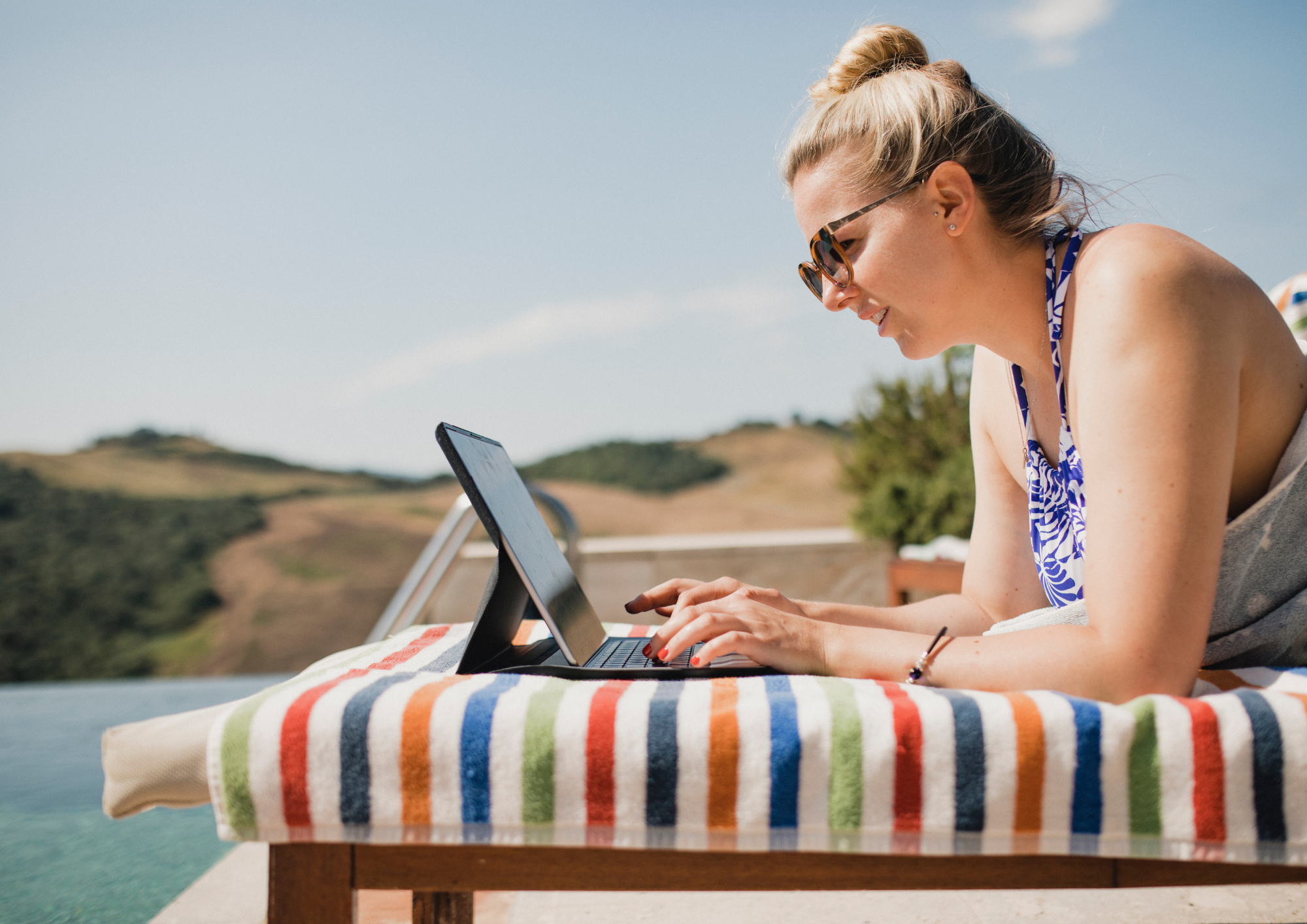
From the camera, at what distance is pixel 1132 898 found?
1.75 metres

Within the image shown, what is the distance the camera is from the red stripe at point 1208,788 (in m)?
0.67

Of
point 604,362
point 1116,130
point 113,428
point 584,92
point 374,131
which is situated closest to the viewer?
point 1116,130

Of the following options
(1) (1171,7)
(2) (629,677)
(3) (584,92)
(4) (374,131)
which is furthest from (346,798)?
(4) (374,131)

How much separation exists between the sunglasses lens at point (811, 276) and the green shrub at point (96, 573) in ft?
83.3

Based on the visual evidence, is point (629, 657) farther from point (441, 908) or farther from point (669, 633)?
point (441, 908)

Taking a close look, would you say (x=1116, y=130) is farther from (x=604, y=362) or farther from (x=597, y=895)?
(x=604, y=362)

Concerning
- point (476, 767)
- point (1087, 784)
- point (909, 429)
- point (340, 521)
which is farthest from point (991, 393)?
point (340, 521)

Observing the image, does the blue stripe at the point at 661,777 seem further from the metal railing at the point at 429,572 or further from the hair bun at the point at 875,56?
the metal railing at the point at 429,572

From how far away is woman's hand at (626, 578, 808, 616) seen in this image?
1.12 m

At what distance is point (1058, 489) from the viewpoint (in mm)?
1271

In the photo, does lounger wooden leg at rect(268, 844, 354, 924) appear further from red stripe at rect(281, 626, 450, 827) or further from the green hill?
the green hill

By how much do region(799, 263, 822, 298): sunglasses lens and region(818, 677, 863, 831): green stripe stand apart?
836 mm

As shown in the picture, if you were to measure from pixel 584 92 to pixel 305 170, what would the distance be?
13820 mm

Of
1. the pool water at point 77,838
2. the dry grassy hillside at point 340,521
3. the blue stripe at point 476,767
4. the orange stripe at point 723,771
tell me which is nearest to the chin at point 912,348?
the orange stripe at point 723,771
